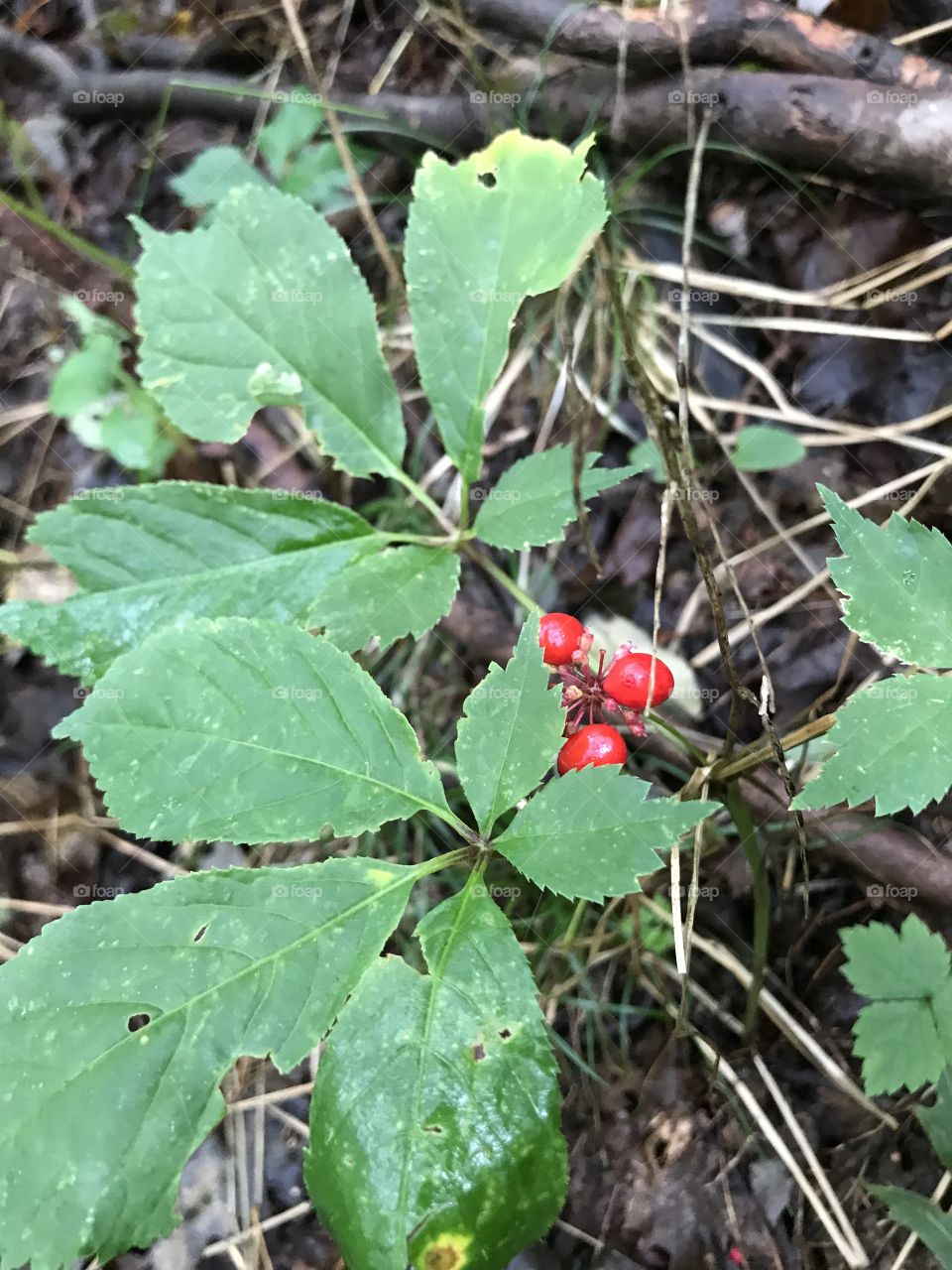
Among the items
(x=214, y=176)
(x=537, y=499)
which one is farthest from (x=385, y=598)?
(x=214, y=176)

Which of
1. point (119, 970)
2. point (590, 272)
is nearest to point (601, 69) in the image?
point (590, 272)

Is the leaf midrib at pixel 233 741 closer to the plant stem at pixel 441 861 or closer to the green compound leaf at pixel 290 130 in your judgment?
the plant stem at pixel 441 861

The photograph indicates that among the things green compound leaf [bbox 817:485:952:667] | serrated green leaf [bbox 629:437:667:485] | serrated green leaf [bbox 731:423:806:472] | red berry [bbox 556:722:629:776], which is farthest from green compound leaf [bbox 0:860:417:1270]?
serrated green leaf [bbox 731:423:806:472]

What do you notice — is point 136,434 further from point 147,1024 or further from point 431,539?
point 147,1024

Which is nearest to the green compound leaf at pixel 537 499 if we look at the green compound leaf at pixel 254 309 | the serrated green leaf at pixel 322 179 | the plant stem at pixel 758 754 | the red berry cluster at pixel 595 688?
the red berry cluster at pixel 595 688

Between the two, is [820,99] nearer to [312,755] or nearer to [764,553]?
[764,553]

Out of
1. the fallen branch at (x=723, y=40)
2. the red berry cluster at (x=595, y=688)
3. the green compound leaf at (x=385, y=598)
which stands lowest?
the green compound leaf at (x=385, y=598)

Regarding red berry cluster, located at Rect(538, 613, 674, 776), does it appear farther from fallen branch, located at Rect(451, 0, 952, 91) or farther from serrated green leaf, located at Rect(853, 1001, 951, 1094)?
fallen branch, located at Rect(451, 0, 952, 91)

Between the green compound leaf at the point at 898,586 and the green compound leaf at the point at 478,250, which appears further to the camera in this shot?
the green compound leaf at the point at 478,250
